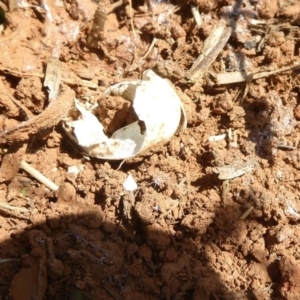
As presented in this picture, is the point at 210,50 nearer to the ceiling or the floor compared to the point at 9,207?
nearer to the ceiling

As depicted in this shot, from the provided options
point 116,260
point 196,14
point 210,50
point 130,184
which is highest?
point 196,14

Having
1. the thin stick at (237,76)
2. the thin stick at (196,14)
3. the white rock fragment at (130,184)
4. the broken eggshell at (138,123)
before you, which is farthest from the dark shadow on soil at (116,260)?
the thin stick at (196,14)

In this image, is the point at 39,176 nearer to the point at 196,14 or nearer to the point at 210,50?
the point at 210,50

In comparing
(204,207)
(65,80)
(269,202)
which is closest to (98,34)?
(65,80)

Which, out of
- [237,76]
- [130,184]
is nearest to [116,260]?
[130,184]

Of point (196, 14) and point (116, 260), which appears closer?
Answer: point (116, 260)

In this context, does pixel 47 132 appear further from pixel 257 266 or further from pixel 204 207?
pixel 257 266

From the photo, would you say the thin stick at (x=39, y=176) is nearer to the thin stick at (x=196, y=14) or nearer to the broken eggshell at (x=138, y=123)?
the broken eggshell at (x=138, y=123)
